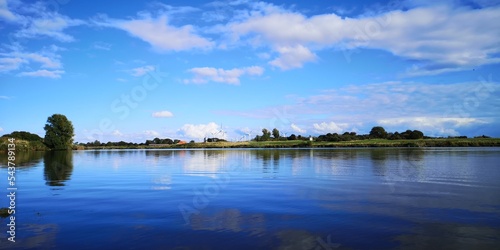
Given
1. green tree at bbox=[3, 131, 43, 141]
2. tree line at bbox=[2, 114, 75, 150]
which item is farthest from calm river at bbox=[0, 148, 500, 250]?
green tree at bbox=[3, 131, 43, 141]

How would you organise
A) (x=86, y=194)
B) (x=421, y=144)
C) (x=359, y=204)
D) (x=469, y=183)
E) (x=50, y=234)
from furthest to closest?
1. (x=421, y=144)
2. (x=469, y=183)
3. (x=86, y=194)
4. (x=359, y=204)
5. (x=50, y=234)

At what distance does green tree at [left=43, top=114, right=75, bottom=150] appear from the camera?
526 ft

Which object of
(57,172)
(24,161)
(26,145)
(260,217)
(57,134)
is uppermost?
(57,134)

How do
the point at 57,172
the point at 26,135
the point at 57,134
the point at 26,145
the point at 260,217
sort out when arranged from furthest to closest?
the point at 26,135, the point at 57,134, the point at 26,145, the point at 57,172, the point at 260,217

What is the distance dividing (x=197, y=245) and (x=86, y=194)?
15.6 meters

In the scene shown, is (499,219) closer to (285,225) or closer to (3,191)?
(285,225)

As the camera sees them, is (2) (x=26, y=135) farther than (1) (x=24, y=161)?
Yes

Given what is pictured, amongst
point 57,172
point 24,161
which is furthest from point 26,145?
point 57,172

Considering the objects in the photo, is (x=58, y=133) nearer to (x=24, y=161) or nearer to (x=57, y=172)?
(x=24, y=161)

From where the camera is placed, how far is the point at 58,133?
163 metres

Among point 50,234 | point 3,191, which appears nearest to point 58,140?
point 3,191

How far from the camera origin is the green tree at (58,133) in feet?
526

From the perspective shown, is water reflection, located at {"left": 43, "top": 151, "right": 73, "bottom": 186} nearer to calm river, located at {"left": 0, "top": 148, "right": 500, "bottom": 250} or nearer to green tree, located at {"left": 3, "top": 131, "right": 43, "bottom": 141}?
calm river, located at {"left": 0, "top": 148, "right": 500, "bottom": 250}

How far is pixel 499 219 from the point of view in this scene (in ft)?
53.2
